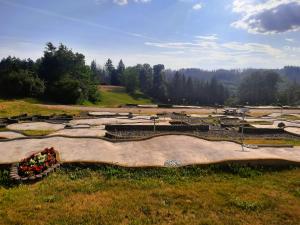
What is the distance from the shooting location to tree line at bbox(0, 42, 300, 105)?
2601 inches

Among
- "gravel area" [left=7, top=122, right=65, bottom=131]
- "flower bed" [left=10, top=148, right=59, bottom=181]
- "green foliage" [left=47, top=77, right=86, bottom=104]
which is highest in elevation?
"green foliage" [left=47, top=77, right=86, bottom=104]

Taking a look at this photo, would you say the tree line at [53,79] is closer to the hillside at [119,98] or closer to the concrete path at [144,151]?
the hillside at [119,98]

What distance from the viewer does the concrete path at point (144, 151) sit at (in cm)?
1725

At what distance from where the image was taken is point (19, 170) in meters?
15.6

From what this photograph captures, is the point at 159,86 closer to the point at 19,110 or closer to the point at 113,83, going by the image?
the point at 113,83

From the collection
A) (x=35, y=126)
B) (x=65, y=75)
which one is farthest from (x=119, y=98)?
(x=35, y=126)

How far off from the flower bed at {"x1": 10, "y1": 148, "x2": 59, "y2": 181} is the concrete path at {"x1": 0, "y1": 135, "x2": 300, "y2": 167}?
787 millimetres

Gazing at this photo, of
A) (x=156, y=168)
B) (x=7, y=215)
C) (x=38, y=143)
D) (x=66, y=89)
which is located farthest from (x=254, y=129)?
(x=66, y=89)

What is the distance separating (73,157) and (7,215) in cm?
593

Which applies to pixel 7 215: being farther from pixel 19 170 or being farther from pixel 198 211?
pixel 198 211

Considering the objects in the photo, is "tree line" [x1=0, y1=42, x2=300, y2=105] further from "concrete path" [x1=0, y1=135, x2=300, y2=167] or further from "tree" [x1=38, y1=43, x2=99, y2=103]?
"concrete path" [x1=0, y1=135, x2=300, y2=167]

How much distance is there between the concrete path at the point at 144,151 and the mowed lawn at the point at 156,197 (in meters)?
0.96

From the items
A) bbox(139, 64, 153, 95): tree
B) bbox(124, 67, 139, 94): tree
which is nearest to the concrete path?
bbox(124, 67, 139, 94): tree

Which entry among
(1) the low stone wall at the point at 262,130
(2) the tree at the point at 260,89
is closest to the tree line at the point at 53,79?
(1) the low stone wall at the point at 262,130
